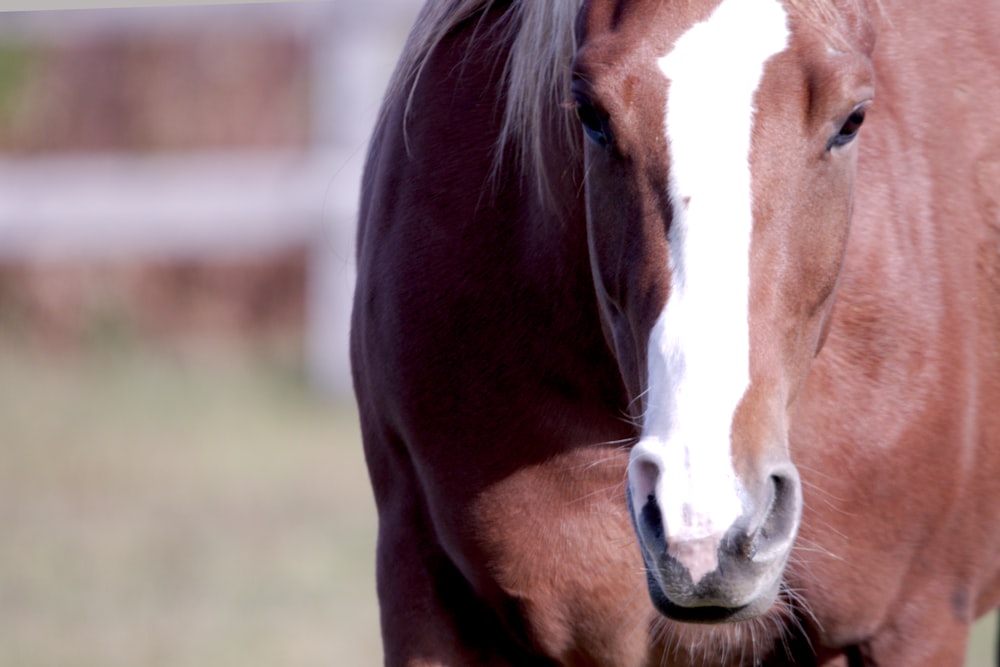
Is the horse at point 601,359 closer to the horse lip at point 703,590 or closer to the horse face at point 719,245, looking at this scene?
the horse face at point 719,245

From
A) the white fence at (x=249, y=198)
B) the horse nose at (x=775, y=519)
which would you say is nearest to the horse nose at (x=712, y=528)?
the horse nose at (x=775, y=519)

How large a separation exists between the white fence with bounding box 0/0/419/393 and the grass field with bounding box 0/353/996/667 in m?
0.64

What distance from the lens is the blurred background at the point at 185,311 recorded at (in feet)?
18.4

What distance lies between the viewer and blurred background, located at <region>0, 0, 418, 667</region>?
18.4ft

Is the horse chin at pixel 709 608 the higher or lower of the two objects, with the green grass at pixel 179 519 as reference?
higher

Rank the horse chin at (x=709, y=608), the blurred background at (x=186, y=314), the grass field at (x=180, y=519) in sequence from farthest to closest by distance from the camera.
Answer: the blurred background at (x=186, y=314)
the grass field at (x=180, y=519)
the horse chin at (x=709, y=608)

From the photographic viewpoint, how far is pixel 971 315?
2.32m

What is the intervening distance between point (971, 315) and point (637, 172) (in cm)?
81

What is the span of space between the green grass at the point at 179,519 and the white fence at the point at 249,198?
656 mm

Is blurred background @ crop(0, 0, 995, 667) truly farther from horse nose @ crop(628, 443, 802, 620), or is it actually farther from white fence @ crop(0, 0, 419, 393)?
horse nose @ crop(628, 443, 802, 620)

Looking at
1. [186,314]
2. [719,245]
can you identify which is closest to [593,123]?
[719,245]

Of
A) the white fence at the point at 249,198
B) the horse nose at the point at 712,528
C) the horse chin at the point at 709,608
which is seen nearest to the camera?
the horse nose at the point at 712,528

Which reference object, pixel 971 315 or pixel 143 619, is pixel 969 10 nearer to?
pixel 971 315

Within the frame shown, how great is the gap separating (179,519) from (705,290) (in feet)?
15.6
